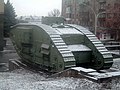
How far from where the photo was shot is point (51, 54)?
1280cm

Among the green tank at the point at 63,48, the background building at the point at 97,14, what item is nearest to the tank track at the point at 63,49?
the green tank at the point at 63,48

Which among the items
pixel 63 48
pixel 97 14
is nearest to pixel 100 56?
pixel 63 48

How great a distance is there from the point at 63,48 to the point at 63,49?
7 cm

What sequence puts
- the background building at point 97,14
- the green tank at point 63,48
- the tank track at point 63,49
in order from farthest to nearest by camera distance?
the background building at point 97,14 → the green tank at point 63,48 → the tank track at point 63,49

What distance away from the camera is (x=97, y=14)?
5272cm

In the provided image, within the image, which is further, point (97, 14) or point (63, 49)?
point (97, 14)

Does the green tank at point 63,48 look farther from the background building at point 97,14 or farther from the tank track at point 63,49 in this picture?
the background building at point 97,14

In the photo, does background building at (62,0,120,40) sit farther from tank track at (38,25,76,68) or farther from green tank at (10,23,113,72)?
tank track at (38,25,76,68)

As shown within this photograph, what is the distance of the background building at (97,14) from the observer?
42.4 m

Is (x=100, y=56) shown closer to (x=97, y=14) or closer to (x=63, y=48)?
(x=63, y=48)

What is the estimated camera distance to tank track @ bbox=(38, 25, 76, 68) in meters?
11.9

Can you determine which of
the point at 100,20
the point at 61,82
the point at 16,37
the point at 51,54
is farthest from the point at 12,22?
the point at 61,82

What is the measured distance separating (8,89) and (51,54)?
4.33 meters

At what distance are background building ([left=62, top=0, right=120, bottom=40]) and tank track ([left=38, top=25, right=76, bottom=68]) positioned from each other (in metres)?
26.7
